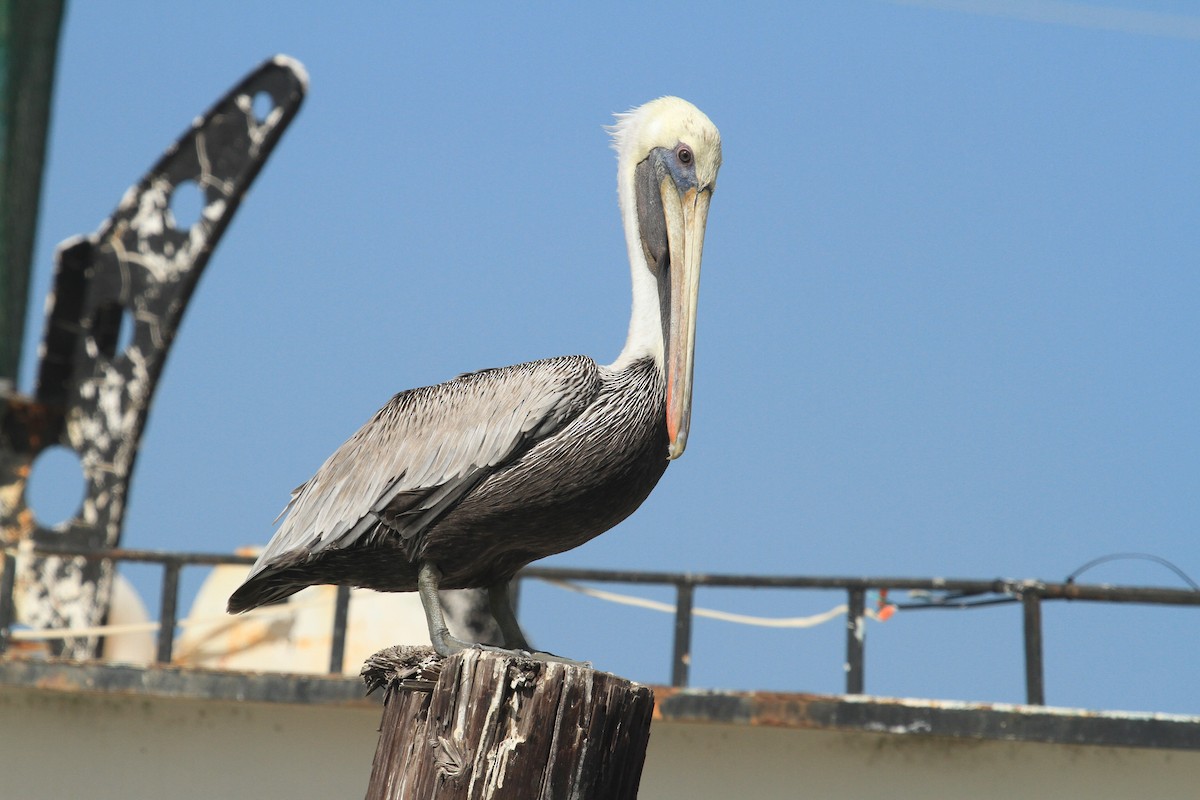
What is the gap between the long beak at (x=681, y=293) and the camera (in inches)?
162

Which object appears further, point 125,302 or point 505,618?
point 125,302

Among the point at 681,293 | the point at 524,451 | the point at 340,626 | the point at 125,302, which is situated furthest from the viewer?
the point at 125,302

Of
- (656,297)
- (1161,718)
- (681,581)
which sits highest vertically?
(656,297)

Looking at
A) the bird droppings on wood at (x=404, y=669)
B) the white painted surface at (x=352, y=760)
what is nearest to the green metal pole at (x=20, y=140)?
the white painted surface at (x=352, y=760)

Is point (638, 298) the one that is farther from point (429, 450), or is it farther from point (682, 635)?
point (682, 635)

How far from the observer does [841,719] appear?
7.30 meters

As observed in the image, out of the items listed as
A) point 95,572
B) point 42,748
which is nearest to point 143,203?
point 95,572

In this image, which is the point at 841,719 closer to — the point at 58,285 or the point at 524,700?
the point at 524,700

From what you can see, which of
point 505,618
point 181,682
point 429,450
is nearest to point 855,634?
point 181,682

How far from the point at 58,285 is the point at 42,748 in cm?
447

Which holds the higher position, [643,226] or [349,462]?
[643,226]

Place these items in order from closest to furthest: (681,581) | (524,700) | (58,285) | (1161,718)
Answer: (524,700) < (1161,718) < (681,581) < (58,285)

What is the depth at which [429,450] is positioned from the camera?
173 inches

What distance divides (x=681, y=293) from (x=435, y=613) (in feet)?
3.61
